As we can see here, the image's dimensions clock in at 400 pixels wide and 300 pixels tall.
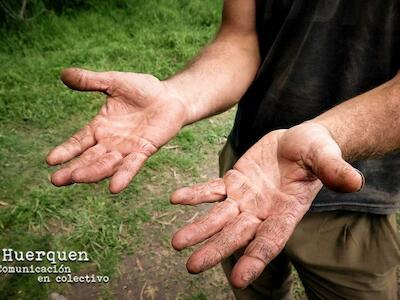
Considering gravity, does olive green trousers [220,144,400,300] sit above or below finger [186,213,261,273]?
below

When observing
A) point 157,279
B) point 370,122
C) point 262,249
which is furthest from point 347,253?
point 157,279

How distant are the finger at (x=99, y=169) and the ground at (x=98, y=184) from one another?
1.66 metres

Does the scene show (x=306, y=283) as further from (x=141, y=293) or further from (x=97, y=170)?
(x=141, y=293)

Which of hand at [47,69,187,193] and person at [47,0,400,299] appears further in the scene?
hand at [47,69,187,193]

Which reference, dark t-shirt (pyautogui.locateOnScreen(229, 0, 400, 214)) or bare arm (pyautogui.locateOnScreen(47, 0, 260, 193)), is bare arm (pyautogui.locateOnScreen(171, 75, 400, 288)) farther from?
bare arm (pyautogui.locateOnScreen(47, 0, 260, 193))

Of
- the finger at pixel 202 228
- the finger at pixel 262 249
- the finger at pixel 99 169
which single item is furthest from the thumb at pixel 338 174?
the finger at pixel 99 169

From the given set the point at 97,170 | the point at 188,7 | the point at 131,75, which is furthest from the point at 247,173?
the point at 188,7

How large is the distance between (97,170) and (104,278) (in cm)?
173

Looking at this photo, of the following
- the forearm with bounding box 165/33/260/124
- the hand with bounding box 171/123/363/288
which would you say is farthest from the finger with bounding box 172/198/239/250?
the forearm with bounding box 165/33/260/124

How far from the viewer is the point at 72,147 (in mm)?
1558

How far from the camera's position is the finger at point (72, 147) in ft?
5.05

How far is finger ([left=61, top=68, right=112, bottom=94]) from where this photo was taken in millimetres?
1633

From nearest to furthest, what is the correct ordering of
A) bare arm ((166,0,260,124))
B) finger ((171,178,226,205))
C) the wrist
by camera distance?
finger ((171,178,226,205))
the wrist
bare arm ((166,0,260,124))

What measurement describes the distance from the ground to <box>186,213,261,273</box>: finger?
178 cm
